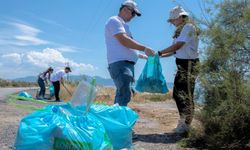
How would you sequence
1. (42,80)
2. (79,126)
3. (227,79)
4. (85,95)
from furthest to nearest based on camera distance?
(42,80)
(227,79)
(85,95)
(79,126)

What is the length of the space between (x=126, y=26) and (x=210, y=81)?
4.37 feet

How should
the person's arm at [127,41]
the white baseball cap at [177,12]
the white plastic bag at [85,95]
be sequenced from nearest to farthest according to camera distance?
the white plastic bag at [85,95]
the person's arm at [127,41]
the white baseball cap at [177,12]

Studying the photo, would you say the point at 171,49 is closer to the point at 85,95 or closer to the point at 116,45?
the point at 116,45

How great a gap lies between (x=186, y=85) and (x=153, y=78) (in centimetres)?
54

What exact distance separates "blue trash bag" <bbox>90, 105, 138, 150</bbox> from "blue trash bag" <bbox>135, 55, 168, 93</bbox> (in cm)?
176

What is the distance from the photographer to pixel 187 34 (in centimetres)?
590

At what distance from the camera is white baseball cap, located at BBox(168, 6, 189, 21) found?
6178 mm

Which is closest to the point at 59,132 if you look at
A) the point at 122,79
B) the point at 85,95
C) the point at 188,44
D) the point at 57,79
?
the point at 85,95

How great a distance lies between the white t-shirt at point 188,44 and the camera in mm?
5902

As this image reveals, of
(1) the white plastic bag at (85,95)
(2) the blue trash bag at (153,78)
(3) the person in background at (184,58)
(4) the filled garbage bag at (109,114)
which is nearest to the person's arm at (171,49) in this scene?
(3) the person in background at (184,58)

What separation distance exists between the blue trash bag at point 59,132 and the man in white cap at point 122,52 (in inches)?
57.0

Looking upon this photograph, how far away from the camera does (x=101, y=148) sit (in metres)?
3.93

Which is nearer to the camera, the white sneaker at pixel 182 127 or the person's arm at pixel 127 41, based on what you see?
the person's arm at pixel 127 41

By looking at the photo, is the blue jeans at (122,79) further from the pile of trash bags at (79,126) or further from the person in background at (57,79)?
the person in background at (57,79)
